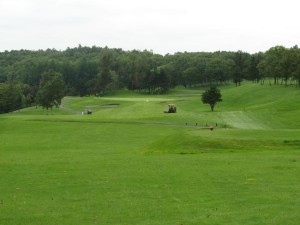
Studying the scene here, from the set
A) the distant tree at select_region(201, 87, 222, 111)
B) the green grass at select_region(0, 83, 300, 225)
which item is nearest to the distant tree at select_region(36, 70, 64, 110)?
the distant tree at select_region(201, 87, 222, 111)

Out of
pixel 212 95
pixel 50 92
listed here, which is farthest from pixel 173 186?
pixel 50 92

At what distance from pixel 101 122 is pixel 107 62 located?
11310 centimetres

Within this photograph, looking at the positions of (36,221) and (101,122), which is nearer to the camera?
(36,221)

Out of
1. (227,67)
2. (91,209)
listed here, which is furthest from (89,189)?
(227,67)

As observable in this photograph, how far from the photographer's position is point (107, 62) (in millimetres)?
185375

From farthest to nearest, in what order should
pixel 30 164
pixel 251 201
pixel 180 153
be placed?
pixel 180 153
pixel 30 164
pixel 251 201

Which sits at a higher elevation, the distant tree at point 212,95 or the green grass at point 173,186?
the distant tree at point 212,95

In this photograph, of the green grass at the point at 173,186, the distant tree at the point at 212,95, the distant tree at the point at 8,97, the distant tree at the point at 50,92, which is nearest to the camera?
the green grass at the point at 173,186

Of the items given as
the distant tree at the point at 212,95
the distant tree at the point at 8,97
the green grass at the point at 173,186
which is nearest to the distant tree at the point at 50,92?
the distant tree at the point at 8,97

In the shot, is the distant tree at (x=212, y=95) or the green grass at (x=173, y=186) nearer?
the green grass at (x=173, y=186)

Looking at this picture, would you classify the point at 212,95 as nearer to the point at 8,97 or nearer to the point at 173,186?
the point at 173,186

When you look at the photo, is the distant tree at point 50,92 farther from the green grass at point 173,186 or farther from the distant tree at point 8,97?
the green grass at point 173,186

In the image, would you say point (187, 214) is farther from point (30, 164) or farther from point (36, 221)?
point (30, 164)

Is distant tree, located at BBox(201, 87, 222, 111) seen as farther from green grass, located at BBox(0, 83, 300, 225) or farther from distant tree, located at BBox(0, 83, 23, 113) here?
distant tree, located at BBox(0, 83, 23, 113)
